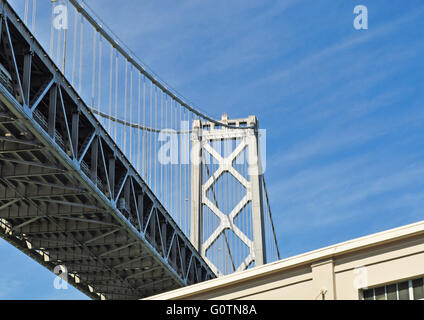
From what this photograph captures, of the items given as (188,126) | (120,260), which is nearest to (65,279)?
(120,260)

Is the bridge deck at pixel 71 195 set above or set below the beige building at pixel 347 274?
above

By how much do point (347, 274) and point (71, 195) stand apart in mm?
16976

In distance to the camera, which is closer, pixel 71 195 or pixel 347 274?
pixel 347 274

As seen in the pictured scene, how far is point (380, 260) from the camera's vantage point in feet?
71.2

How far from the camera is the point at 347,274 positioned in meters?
22.1

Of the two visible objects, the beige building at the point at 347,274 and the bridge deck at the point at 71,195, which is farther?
the bridge deck at the point at 71,195

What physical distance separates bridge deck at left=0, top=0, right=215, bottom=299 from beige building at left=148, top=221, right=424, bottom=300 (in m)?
9.10

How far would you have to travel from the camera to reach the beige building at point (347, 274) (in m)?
21.3

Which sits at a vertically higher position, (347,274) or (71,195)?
(71,195)

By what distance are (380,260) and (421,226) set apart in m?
1.31

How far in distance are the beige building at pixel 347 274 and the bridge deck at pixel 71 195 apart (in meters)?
9.10

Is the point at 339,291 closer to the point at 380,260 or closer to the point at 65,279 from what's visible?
the point at 380,260

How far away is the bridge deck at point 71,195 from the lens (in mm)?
29422
